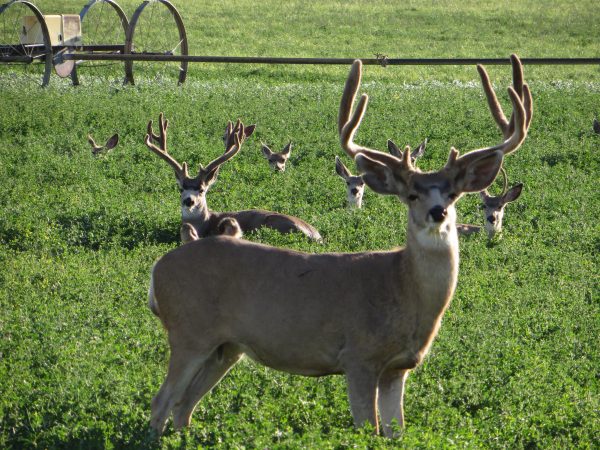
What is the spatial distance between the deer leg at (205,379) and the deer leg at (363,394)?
2.49ft

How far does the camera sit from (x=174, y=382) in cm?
602

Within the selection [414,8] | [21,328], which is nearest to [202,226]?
[21,328]

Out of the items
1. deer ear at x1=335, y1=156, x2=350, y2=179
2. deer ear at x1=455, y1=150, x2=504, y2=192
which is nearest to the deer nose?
deer ear at x1=455, y1=150, x2=504, y2=192

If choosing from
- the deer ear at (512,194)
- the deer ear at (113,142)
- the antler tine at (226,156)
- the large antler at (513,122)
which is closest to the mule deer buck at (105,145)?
the deer ear at (113,142)

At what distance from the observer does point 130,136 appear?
55.6 feet

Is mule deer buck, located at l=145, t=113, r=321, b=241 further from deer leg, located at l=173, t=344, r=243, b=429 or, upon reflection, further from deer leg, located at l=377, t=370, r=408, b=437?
deer leg, located at l=377, t=370, r=408, b=437

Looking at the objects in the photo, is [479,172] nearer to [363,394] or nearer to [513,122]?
[513,122]

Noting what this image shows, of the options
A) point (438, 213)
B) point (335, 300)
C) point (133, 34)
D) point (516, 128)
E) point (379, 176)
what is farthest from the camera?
point (133, 34)

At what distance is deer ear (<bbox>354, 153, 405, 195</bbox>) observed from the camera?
6039mm

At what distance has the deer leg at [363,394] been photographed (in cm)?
578

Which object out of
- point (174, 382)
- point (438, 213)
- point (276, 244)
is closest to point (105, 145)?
point (276, 244)

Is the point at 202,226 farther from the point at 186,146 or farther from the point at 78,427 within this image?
the point at 78,427

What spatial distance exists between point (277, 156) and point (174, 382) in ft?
30.5

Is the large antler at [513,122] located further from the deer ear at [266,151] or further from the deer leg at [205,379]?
the deer ear at [266,151]
